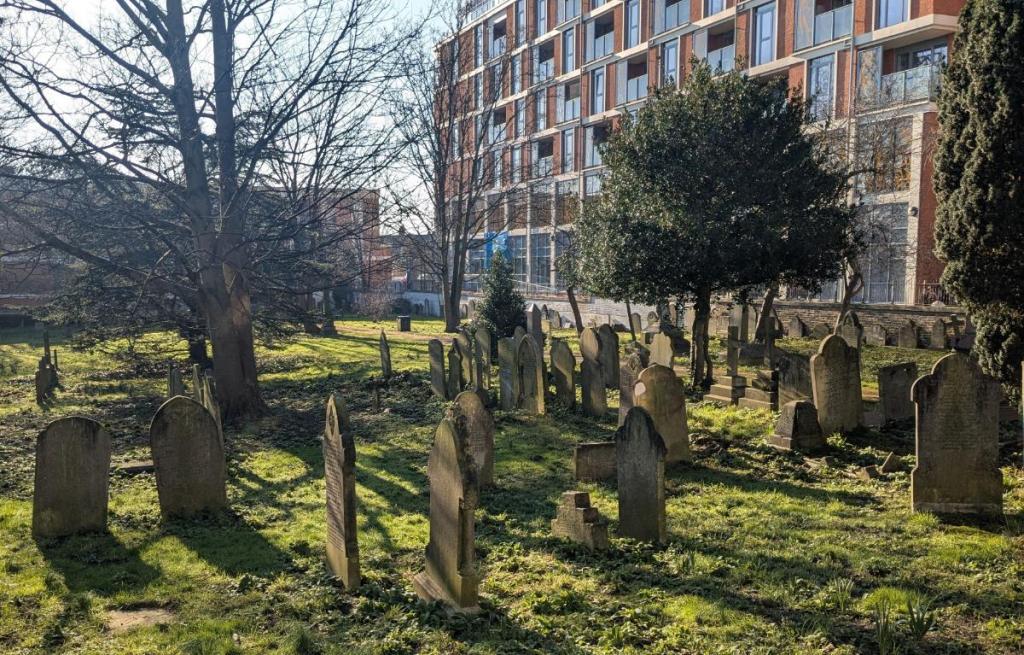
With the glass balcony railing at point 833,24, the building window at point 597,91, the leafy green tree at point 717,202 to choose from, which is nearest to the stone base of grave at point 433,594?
the leafy green tree at point 717,202

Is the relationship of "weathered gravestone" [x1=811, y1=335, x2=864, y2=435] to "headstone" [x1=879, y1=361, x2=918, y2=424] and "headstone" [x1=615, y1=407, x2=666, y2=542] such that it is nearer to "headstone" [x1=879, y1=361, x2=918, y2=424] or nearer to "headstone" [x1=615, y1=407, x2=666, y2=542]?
"headstone" [x1=879, y1=361, x2=918, y2=424]

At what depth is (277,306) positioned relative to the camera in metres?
17.0

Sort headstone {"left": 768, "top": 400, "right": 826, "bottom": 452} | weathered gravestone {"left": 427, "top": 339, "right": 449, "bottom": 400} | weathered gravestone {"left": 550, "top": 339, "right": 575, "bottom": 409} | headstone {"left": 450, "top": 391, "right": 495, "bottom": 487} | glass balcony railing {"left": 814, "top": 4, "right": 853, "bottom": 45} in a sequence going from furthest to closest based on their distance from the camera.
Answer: glass balcony railing {"left": 814, "top": 4, "right": 853, "bottom": 45} → weathered gravestone {"left": 427, "top": 339, "right": 449, "bottom": 400} → weathered gravestone {"left": 550, "top": 339, "right": 575, "bottom": 409} → headstone {"left": 768, "top": 400, "right": 826, "bottom": 452} → headstone {"left": 450, "top": 391, "right": 495, "bottom": 487}

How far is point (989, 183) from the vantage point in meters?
10.2

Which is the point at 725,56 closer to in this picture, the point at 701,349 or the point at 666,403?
the point at 701,349

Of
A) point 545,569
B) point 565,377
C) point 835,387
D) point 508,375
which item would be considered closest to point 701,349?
point 565,377

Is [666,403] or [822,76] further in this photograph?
[822,76]

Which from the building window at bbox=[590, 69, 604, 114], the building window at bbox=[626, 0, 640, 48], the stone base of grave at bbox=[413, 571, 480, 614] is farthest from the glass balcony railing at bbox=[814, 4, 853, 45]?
the stone base of grave at bbox=[413, 571, 480, 614]

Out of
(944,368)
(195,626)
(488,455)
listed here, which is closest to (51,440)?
(195,626)

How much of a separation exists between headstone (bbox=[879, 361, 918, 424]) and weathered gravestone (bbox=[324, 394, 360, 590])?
8429mm

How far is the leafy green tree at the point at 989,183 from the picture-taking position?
32.6ft

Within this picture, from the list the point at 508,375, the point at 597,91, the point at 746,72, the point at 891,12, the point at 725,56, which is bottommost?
the point at 508,375

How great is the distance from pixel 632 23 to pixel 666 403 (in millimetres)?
34278

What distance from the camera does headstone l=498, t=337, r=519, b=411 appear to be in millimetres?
14578
